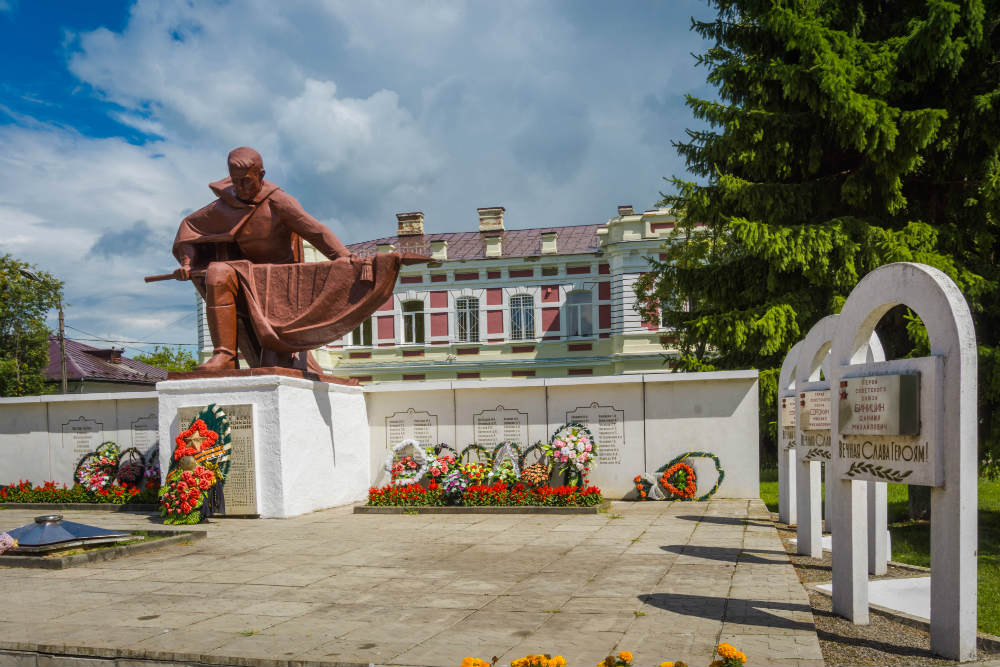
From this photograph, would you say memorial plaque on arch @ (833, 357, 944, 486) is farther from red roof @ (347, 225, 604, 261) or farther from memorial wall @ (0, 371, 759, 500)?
red roof @ (347, 225, 604, 261)

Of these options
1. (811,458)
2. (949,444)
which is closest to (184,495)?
(811,458)

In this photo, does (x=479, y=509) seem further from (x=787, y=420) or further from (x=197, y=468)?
(x=787, y=420)

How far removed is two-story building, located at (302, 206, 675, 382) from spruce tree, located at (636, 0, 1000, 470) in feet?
69.6

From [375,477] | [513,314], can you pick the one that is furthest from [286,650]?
[513,314]

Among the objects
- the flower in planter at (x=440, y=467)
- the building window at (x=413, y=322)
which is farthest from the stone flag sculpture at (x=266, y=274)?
the building window at (x=413, y=322)

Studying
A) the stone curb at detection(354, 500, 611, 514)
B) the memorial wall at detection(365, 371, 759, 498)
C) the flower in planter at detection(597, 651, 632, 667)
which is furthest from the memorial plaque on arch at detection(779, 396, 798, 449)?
the flower in planter at detection(597, 651, 632, 667)

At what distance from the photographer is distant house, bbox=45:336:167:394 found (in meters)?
40.2

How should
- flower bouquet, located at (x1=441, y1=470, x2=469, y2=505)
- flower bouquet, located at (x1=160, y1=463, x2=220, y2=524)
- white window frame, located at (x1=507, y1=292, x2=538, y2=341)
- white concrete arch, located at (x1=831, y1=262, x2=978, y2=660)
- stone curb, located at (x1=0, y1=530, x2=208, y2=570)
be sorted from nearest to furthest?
white concrete arch, located at (x1=831, y1=262, x2=978, y2=660), stone curb, located at (x1=0, y1=530, x2=208, y2=570), flower bouquet, located at (x1=160, y1=463, x2=220, y2=524), flower bouquet, located at (x1=441, y1=470, x2=469, y2=505), white window frame, located at (x1=507, y1=292, x2=538, y2=341)

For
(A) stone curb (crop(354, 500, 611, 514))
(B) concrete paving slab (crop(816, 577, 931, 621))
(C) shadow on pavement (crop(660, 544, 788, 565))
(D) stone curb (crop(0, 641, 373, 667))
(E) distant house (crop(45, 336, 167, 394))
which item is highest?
(D) stone curb (crop(0, 641, 373, 667))

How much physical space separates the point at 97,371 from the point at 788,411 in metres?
40.4

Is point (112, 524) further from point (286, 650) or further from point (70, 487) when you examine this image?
point (286, 650)

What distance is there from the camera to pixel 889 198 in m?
12.7

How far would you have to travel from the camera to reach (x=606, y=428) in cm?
1333

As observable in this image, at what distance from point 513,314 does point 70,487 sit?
24.5m
